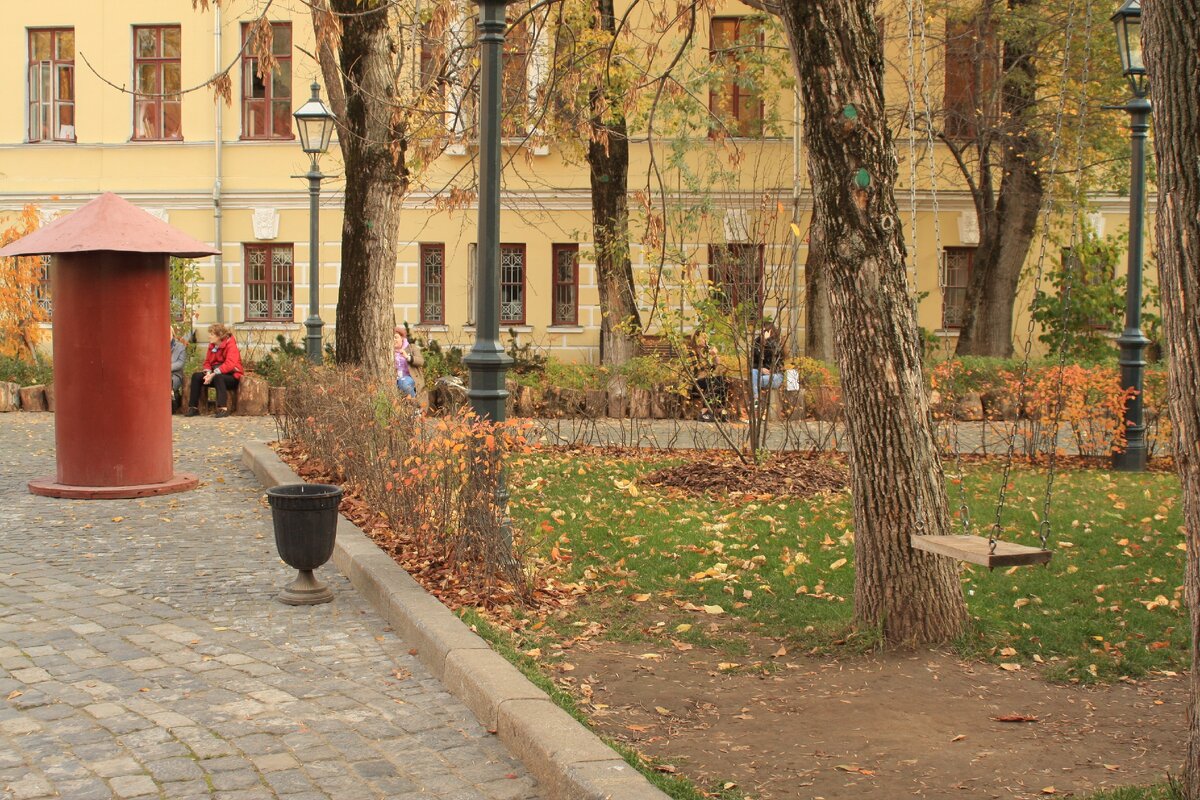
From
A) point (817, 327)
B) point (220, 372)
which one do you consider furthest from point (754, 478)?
point (817, 327)

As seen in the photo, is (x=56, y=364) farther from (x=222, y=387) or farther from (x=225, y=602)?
(x=222, y=387)

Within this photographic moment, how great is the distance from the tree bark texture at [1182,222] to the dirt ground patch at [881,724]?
2.72 ft

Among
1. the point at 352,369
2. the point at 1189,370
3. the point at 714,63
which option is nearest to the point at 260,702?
the point at 1189,370

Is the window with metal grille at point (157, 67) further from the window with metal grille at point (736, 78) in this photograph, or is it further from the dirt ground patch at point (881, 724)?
the dirt ground patch at point (881, 724)

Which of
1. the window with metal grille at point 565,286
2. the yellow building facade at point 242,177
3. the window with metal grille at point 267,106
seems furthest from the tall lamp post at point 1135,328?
the window with metal grille at point 267,106

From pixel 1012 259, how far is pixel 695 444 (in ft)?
37.8

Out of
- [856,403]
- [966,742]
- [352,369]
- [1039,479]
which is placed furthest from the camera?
[352,369]

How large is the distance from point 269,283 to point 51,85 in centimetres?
677

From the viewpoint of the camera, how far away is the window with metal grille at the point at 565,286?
28.3 metres

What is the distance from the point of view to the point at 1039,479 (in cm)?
1292

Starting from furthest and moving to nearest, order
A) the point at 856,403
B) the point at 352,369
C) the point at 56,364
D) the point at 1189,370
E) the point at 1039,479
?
the point at 352,369
the point at 1039,479
the point at 56,364
the point at 856,403
the point at 1189,370

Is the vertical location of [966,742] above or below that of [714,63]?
below

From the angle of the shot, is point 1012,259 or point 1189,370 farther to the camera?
point 1012,259

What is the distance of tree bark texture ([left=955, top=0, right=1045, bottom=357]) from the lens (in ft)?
74.4
